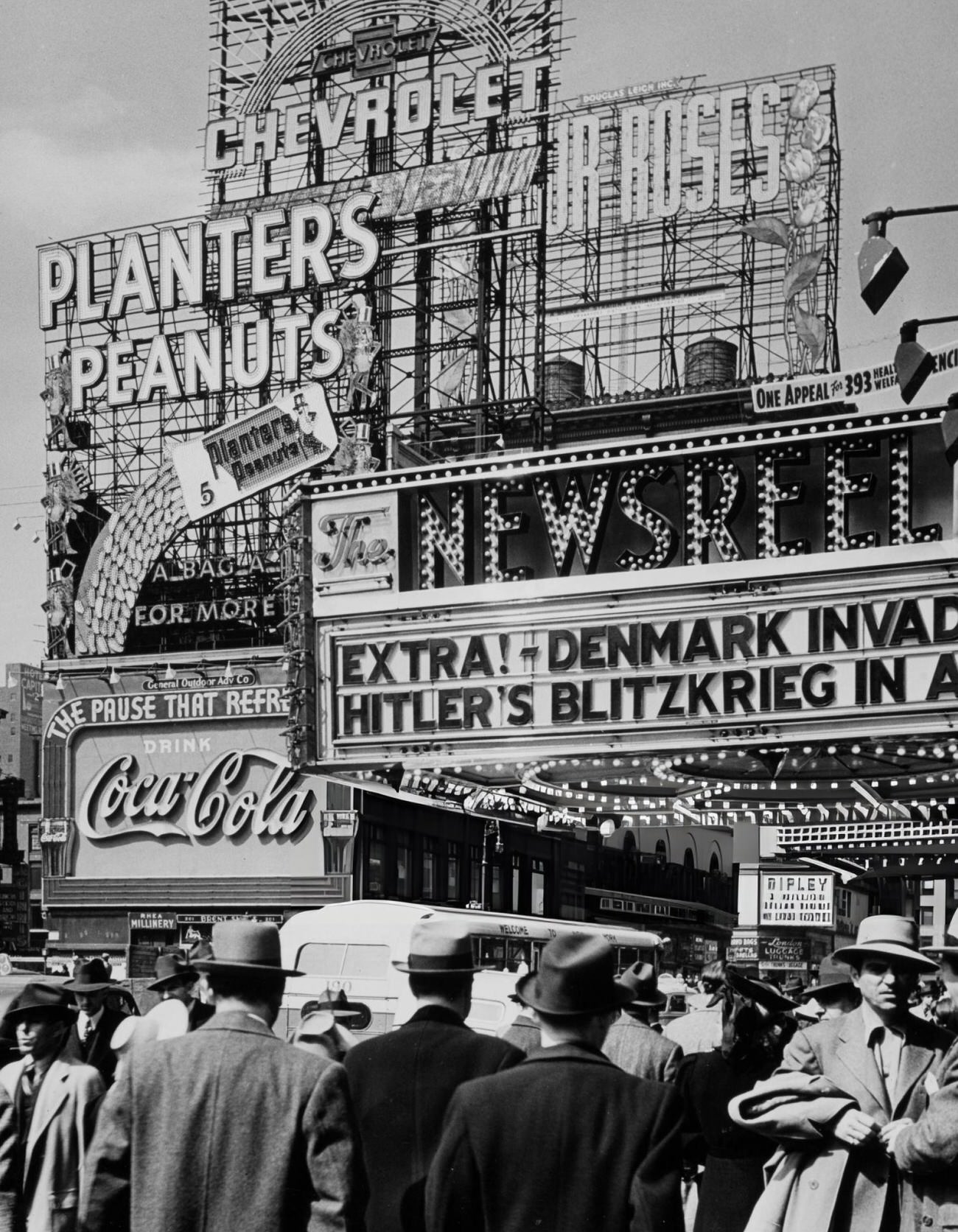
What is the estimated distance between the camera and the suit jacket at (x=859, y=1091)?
5.48 meters

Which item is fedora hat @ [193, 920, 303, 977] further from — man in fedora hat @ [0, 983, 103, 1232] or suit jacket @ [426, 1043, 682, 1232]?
man in fedora hat @ [0, 983, 103, 1232]

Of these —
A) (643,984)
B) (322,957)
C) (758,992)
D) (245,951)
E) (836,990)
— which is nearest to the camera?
(245,951)

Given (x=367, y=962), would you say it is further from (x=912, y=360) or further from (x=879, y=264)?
(x=879, y=264)

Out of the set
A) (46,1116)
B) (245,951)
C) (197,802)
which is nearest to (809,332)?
(197,802)

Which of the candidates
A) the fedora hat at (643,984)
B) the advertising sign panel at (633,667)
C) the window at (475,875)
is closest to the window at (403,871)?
the window at (475,875)

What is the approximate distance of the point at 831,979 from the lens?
872 cm

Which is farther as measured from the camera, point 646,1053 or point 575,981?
point 646,1053

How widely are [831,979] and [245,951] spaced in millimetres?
4436

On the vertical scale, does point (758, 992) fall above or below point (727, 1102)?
above

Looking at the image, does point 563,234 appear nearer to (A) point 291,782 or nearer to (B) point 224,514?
(B) point 224,514

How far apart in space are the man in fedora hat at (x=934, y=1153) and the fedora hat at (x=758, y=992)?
1.21m

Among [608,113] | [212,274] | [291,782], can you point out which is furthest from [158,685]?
[608,113]

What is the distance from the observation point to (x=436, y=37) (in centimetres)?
4769

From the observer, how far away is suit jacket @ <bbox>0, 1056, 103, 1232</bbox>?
6.46 meters
